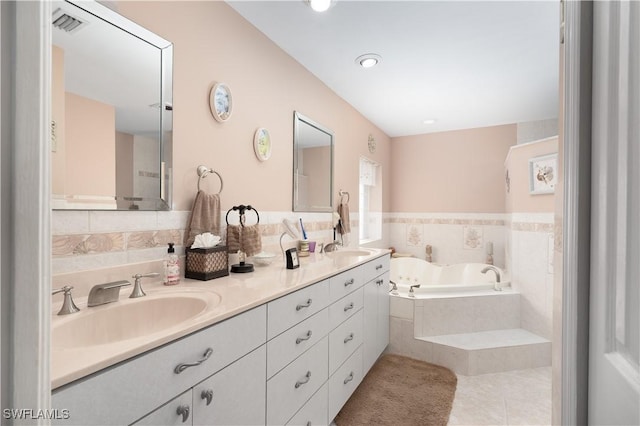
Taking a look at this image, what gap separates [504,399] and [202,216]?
2403 mm

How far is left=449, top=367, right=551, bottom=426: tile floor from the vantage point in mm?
1910

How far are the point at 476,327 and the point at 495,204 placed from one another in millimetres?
2005

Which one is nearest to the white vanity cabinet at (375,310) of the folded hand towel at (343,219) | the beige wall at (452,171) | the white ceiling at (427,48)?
the folded hand towel at (343,219)

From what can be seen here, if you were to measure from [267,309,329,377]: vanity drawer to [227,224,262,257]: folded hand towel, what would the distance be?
52 centimetres

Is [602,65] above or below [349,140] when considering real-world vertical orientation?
below

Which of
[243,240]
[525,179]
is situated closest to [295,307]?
[243,240]

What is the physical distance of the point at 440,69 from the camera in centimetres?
249

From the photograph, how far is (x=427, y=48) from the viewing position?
7.10 feet

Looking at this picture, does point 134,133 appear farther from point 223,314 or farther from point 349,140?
point 349,140

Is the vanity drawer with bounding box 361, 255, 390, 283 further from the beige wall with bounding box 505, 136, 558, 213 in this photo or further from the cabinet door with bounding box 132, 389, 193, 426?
the beige wall with bounding box 505, 136, 558, 213

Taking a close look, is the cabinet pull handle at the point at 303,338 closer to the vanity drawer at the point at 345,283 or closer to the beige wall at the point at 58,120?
the vanity drawer at the point at 345,283

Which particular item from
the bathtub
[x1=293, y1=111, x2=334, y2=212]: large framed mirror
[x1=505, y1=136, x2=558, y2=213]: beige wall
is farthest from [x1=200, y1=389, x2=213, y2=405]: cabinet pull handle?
[x1=505, y1=136, x2=558, y2=213]: beige wall

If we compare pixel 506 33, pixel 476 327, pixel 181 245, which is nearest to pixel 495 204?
pixel 476 327

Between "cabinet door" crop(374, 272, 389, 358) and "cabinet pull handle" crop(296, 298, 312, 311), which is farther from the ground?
"cabinet pull handle" crop(296, 298, 312, 311)
